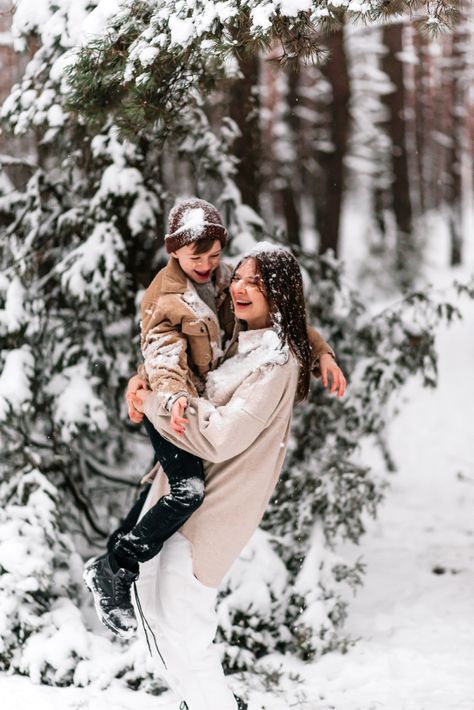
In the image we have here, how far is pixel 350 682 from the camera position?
14.3 feet

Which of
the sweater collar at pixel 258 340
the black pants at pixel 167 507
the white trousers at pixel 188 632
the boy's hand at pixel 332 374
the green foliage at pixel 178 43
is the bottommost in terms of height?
the white trousers at pixel 188 632

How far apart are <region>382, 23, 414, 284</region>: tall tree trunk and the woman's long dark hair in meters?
9.97

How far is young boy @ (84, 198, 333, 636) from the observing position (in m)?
3.10

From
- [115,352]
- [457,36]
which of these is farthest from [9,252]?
[457,36]

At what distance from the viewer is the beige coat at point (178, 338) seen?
302 centimetres

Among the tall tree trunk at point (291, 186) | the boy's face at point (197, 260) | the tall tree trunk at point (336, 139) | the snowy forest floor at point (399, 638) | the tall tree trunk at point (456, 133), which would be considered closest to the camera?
the boy's face at point (197, 260)

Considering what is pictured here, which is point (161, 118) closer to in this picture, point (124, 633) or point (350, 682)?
point (124, 633)

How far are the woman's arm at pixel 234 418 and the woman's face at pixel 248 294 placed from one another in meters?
0.24

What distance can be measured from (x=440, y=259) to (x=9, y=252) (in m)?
22.5

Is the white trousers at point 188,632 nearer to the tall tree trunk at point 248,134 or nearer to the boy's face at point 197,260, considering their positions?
the boy's face at point 197,260

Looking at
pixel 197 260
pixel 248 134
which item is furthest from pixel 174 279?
pixel 248 134

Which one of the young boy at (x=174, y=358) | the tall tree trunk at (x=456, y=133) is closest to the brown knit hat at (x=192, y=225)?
the young boy at (x=174, y=358)

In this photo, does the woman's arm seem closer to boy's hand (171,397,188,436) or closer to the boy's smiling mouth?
boy's hand (171,397,188,436)

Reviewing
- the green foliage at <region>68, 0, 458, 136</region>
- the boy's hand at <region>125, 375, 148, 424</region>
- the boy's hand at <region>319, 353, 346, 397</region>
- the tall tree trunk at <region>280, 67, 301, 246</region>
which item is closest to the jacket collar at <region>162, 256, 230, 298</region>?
the boy's hand at <region>125, 375, 148, 424</region>
